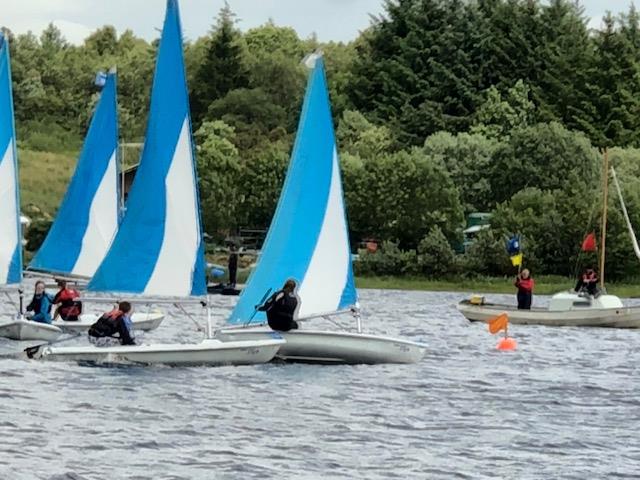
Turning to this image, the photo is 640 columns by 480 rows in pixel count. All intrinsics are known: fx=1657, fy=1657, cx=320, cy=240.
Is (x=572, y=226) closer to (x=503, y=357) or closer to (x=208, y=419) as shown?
(x=503, y=357)

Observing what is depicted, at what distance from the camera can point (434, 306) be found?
2562 inches

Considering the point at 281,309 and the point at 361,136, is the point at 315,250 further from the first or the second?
the point at 361,136

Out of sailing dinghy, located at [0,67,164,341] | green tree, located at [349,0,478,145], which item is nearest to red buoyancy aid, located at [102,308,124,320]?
sailing dinghy, located at [0,67,164,341]

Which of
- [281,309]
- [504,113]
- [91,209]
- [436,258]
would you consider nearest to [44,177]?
[504,113]

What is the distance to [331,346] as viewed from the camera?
33375mm

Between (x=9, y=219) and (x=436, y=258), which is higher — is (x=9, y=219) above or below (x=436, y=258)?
above

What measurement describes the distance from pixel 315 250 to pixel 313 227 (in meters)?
0.49

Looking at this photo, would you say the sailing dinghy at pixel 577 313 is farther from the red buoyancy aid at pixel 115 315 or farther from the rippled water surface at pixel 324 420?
the red buoyancy aid at pixel 115 315

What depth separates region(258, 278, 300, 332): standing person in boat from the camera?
32.8 meters

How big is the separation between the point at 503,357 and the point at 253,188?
53.7 m

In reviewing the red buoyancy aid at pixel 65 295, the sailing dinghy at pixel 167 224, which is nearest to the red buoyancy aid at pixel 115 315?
the sailing dinghy at pixel 167 224

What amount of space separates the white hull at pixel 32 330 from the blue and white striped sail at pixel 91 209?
320 cm

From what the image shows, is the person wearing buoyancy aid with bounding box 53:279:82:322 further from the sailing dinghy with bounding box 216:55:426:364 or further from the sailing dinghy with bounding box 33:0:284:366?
the sailing dinghy with bounding box 216:55:426:364

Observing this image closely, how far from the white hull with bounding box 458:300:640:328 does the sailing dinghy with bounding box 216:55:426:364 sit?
16.7 metres
